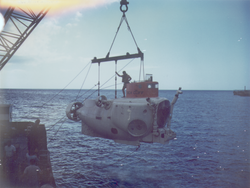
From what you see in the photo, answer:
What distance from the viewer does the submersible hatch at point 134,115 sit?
37.0 ft

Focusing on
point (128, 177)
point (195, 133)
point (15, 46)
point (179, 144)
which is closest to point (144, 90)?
point (128, 177)

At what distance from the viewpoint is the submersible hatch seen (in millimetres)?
11273

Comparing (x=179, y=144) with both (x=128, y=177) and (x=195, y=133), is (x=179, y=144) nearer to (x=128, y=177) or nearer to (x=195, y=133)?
(x=195, y=133)

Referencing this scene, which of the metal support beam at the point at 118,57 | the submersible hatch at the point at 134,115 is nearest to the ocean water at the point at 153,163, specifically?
the submersible hatch at the point at 134,115

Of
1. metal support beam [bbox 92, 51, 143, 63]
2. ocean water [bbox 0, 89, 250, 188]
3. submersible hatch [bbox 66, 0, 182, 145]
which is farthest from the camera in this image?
ocean water [bbox 0, 89, 250, 188]

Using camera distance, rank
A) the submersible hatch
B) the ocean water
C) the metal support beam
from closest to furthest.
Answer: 1. the submersible hatch
2. the metal support beam
3. the ocean water

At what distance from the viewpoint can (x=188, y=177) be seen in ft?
73.3

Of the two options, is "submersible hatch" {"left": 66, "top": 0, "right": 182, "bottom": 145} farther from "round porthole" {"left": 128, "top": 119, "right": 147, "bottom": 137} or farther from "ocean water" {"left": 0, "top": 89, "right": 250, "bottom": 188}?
"ocean water" {"left": 0, "top": 89, "right": 250, "bottom": 188}

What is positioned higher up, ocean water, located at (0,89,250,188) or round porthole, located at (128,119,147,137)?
round porthole, located at (128,119,147,137)

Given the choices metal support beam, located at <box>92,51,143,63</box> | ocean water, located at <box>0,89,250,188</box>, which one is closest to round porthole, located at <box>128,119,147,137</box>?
metal support beam, located at <box>92,51,143,63</box>

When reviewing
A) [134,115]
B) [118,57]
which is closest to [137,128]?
[134,115]

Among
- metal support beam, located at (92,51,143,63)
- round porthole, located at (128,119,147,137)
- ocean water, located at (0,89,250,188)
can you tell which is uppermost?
metal support beam, located at (92,51,143,63)

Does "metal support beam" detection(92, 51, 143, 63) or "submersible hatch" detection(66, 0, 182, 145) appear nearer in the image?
"submersible hatch" detection(66, 0, 182, 145)

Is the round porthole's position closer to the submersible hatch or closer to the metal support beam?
the submersible hatch
